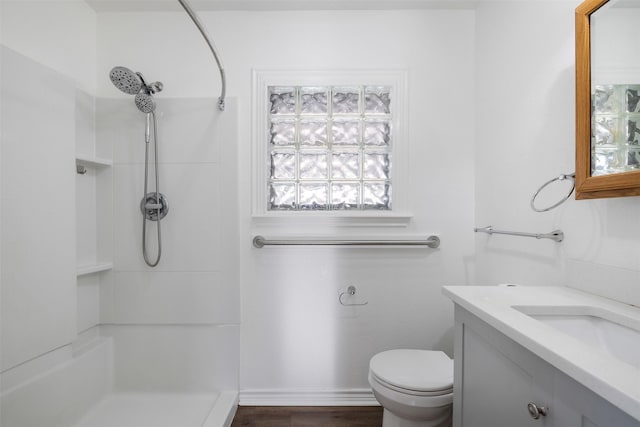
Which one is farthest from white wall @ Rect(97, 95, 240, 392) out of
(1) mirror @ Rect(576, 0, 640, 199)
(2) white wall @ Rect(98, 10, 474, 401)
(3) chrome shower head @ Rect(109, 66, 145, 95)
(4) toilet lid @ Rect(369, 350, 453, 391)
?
(1) mirror @ Rect(576, 0, 640, 199)

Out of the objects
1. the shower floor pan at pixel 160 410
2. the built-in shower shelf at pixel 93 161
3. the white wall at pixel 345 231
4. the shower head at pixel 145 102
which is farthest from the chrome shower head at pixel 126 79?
the shower floor pan at pixel 160 410

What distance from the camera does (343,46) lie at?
65.5 inches

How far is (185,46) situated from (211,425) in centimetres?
202

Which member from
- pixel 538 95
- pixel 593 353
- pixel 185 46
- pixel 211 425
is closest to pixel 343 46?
pixel 185 46

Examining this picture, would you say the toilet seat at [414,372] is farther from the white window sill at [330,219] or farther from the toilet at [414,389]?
the white window sill at [330,219]

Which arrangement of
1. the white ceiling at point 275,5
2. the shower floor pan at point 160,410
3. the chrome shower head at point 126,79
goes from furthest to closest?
the white ceiling at point 275,5, the shower floor pan at point 160,410, the chrome shower head at point 126,79

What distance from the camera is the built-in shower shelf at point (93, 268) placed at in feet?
4.78

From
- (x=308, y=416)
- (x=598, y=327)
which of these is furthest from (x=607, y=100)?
(x=308, y=416)

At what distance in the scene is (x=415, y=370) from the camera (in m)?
1.24

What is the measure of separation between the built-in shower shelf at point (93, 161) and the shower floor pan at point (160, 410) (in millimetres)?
1325

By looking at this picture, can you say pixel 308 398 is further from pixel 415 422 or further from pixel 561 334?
pixel 561 334

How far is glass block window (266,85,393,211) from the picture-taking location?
172 centimetres

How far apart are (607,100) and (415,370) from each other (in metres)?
1.20

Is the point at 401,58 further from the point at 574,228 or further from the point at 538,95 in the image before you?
the point at 574,228
